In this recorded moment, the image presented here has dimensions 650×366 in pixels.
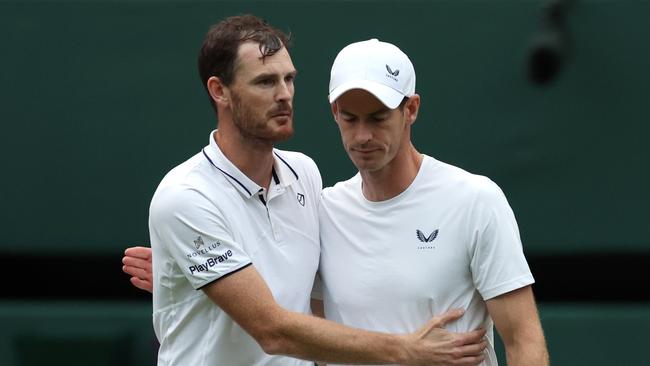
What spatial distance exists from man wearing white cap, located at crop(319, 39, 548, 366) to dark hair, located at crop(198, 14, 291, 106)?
25 centimetres

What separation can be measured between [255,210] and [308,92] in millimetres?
1898

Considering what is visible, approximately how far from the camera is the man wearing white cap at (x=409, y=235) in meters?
3.00

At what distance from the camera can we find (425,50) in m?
5.05

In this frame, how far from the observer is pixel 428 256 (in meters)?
3.08

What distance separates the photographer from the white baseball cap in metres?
3.05

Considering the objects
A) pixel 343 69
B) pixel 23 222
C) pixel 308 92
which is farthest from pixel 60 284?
pixel 343 69

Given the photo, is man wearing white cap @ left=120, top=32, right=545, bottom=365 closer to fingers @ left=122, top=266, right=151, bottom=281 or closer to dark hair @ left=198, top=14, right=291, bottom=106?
dark hair @ left=198, top=14, right=291, bottom=106

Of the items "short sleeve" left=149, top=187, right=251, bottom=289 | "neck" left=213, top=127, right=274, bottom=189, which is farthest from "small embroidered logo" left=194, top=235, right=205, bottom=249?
"neck" left=213, top=127, right=274, bottom=189

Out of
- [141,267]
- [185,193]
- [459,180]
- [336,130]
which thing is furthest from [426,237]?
[336,130]

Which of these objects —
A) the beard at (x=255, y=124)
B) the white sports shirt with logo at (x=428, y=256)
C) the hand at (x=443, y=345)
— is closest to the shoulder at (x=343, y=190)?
the white sports shirt with logo at (x=428, y=256)

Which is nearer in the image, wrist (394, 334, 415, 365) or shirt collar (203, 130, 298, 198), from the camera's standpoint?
wrist (394, 334, 415, 365)

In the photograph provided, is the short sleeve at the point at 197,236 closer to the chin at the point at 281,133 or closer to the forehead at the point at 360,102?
the chin at the point at 281,133

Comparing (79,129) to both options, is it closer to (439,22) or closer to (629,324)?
(439,22)

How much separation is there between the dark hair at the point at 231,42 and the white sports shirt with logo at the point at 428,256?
462mm
